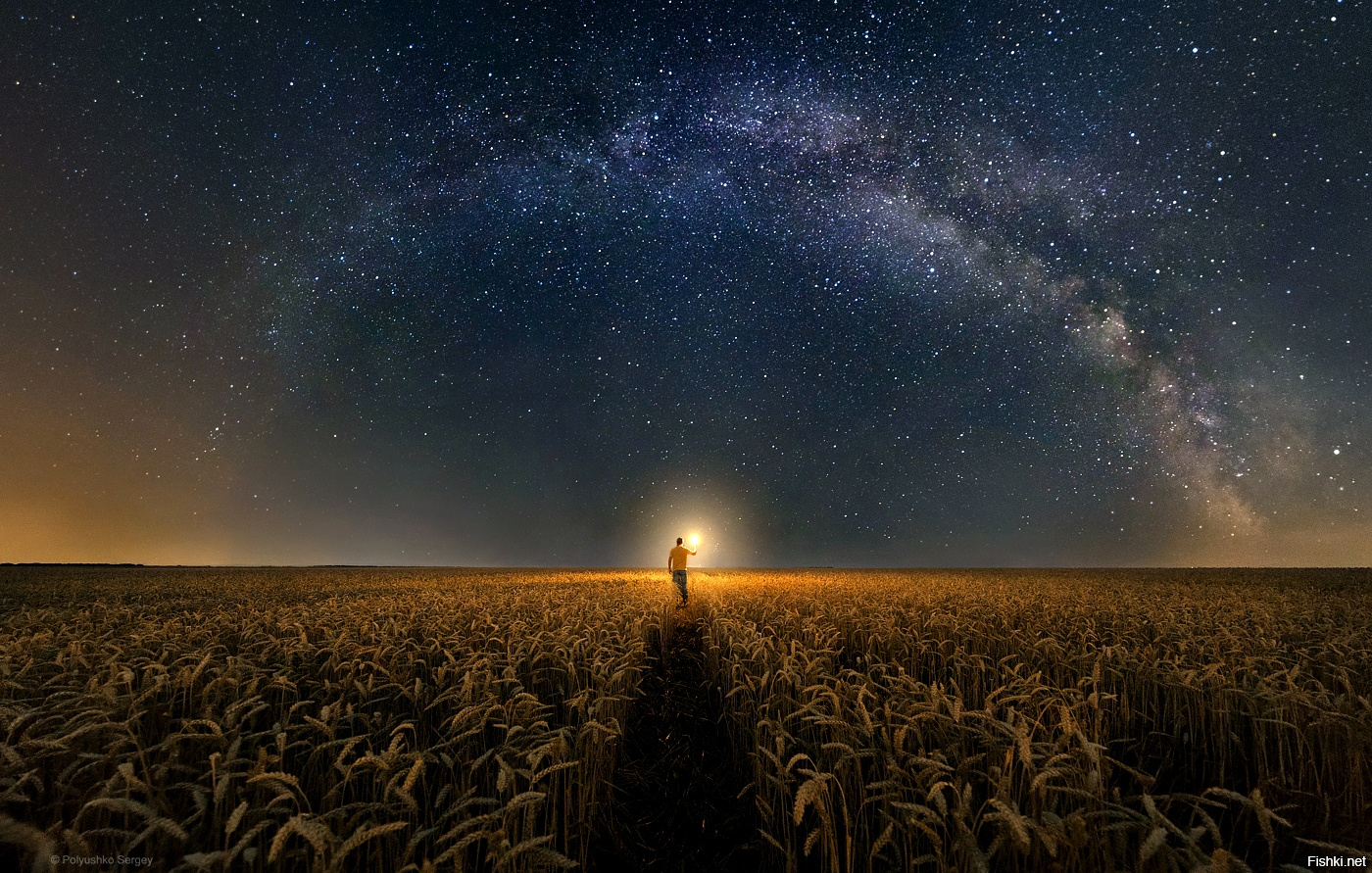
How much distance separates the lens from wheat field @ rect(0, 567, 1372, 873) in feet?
10.8

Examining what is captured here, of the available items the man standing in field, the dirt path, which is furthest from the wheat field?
the man standing in field

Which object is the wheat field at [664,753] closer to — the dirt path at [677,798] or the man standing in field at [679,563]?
the dirt path at [677,798]

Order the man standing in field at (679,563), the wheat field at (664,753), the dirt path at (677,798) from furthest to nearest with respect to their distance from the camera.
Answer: the man standing in field at (679,563) → the dirt path at (677,798) → the wheat field at (664,753)

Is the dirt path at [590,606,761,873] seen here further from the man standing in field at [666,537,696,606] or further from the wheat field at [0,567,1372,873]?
the man standing in field at [666,537,696,606]

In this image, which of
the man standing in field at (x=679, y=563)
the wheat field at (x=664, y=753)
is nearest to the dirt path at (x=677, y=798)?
the wheat field at (x=664, y=753)

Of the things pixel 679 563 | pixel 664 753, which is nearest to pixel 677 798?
pixel 664 753

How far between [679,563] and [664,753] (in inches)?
759

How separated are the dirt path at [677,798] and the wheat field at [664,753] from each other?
4cm

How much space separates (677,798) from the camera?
6.18m

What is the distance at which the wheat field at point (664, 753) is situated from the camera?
129 inches

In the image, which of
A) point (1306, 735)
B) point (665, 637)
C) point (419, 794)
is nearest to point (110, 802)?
point (419, 794)

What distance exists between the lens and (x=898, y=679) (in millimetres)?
5703

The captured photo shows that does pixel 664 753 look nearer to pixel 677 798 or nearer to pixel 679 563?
pixel 677 798

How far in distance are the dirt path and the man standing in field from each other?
1570cm
